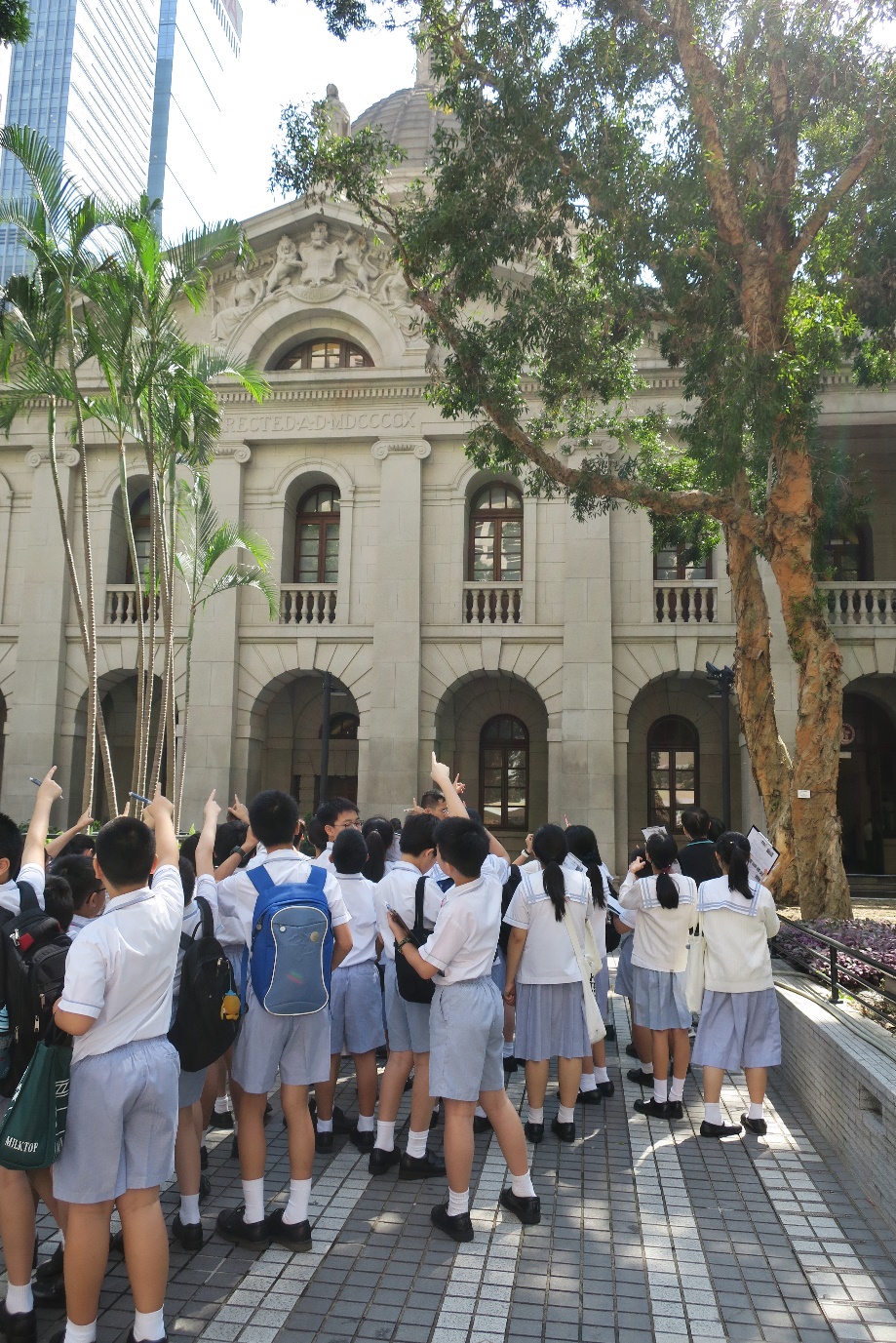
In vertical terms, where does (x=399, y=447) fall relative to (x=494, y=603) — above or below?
above

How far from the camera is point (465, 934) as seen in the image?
201 inches

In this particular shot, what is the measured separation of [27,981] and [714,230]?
36.6 feet

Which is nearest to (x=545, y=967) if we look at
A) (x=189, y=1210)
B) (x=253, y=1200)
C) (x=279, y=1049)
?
(x=279, y=1049)

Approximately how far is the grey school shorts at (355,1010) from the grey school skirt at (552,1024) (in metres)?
0.93

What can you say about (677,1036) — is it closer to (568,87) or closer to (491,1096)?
(491,1096)

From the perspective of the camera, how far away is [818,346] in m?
10.9

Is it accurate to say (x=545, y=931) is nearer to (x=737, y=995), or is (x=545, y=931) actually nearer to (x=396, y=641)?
(x=737, y=995)

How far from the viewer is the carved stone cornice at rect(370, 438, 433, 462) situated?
2055cm

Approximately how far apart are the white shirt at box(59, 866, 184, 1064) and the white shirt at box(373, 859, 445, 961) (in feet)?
6.01

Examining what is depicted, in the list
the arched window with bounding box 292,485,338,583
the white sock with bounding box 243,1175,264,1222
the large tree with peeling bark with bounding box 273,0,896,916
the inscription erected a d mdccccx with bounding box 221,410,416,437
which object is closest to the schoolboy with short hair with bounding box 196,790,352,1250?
the white sock with bounding box 243,1175,264,1222

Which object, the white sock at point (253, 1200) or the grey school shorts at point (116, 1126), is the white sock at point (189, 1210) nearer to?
the white sock at point (253, 1200)

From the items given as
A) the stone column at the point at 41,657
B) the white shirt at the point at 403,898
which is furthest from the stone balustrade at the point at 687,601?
the white shirt at the point at 403,898

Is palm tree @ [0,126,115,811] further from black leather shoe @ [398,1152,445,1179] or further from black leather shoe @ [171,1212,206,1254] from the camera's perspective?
black leather shoe @ [171,1212,206,1254]

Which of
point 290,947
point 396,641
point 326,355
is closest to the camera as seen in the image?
point 290,947
